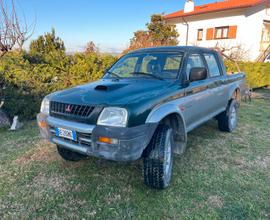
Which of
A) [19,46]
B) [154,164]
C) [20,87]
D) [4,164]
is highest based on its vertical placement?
[19,46]

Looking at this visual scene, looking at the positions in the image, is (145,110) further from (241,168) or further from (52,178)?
(241,168)

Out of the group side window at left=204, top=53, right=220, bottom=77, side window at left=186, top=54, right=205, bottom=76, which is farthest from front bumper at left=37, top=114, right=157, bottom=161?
side window at left=204, top=53, right=220, bottom=77

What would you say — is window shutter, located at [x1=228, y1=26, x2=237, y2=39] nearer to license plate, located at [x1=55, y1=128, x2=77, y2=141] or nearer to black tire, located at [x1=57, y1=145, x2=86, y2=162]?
black tire, located at [x1=57, y1=145, x2=86, y2=162]

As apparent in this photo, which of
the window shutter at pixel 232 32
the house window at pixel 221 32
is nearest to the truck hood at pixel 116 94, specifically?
the window shutter at pixel 232 32

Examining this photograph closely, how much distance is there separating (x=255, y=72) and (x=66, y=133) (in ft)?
37.7

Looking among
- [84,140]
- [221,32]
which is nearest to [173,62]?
[84,140]

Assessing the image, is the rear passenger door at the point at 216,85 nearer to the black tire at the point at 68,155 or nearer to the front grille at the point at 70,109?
the front grille at the point at 70,109

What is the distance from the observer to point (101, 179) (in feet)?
9.86

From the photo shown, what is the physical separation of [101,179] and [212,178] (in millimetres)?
1534

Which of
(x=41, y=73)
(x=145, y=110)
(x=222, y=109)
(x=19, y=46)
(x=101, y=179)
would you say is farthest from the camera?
(x=19, y=46)

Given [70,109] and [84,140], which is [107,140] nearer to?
[84,140]

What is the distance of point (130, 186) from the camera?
2.85m

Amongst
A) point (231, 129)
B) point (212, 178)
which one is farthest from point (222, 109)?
point (212, 178)

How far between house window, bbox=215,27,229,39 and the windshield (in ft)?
55.9
